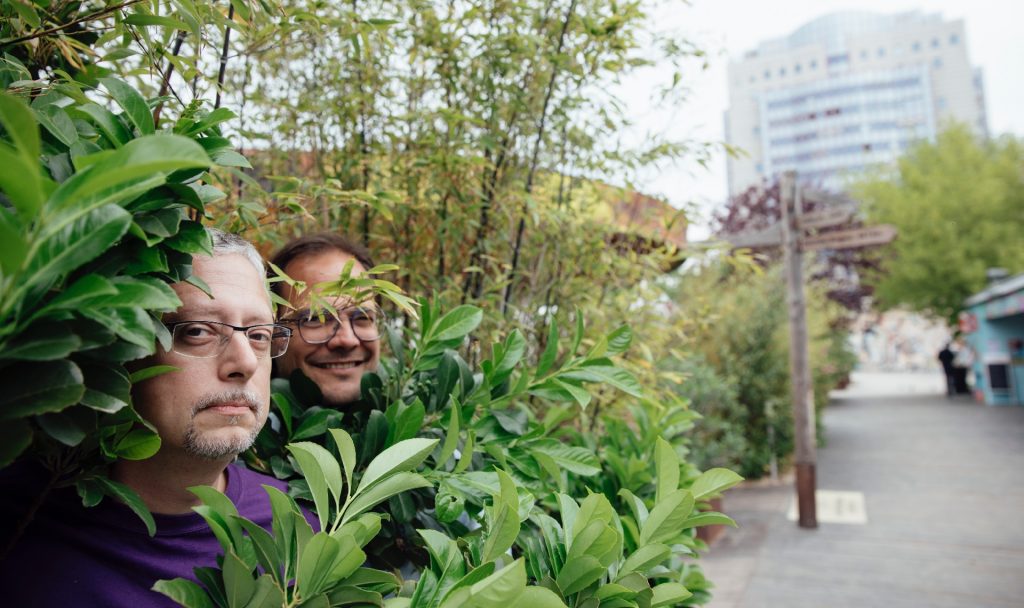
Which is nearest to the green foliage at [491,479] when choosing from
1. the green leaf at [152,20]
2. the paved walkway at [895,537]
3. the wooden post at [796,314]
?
the green leaf at [152,20]

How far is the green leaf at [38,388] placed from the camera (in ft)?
2.10

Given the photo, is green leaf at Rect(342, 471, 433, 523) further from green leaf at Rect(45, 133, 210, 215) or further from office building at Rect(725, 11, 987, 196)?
office building at Rect(725, 11, 987, 196)

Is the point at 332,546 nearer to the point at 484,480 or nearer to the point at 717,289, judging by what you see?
the point at 484,480

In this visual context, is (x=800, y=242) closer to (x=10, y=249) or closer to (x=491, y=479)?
(x=491, y=479)

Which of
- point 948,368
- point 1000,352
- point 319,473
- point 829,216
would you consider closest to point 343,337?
point 319,473

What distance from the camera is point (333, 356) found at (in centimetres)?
161

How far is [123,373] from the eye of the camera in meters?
0.76

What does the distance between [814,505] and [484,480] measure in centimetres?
642

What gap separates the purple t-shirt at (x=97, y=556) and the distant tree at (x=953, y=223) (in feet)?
60.5

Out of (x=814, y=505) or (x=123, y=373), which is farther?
(x=814, y=505)

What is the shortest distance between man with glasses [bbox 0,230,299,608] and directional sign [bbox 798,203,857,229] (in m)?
6.91

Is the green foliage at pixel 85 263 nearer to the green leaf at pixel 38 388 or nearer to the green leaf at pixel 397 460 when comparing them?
the green leaf at pixel 38 388

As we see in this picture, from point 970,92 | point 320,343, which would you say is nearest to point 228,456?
point 320,343

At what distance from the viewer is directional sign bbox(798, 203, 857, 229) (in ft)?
22.1
